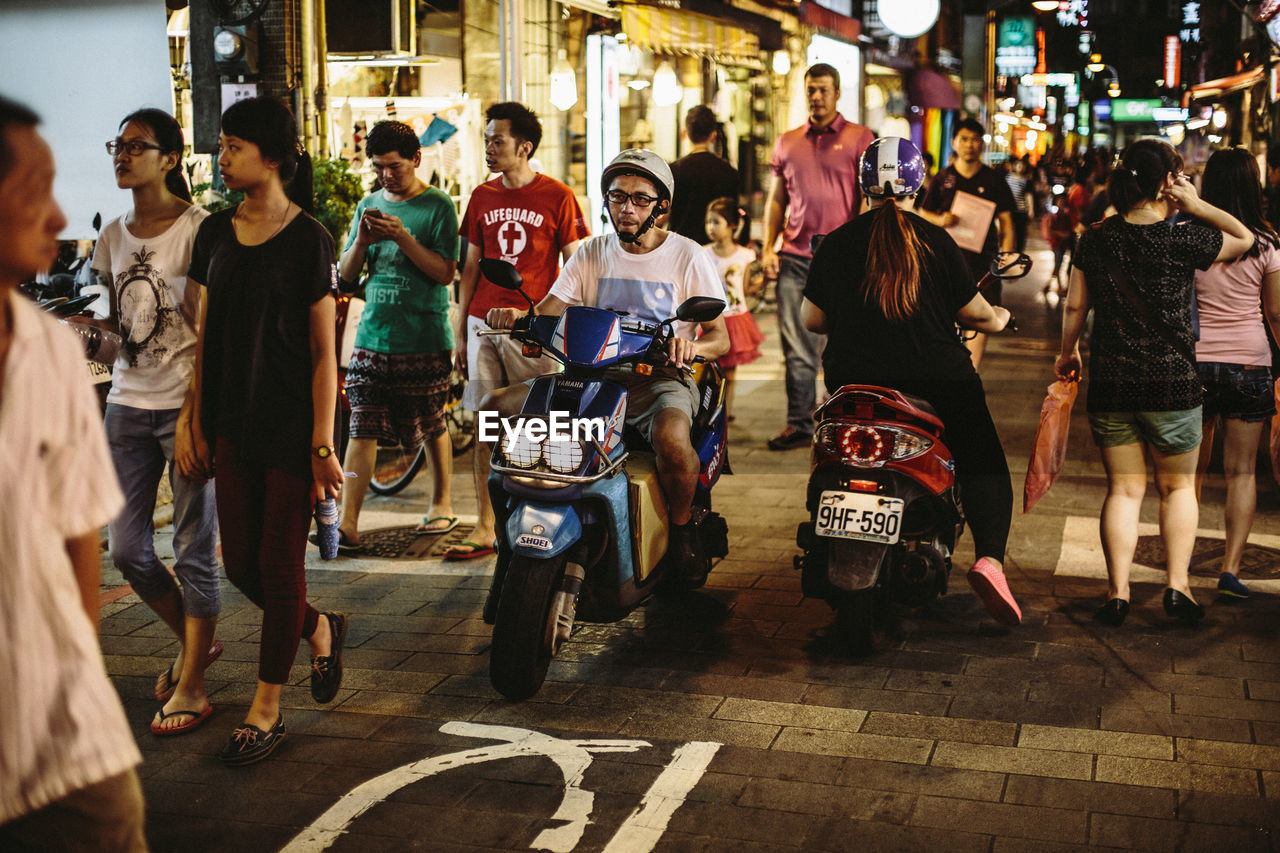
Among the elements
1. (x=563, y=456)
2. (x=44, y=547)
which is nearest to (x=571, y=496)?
(x=563, y=456)

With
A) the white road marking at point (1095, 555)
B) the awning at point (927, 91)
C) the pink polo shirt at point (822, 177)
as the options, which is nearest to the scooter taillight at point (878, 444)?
the white road marking at point (1095, 555)

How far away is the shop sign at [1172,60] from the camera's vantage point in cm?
3059

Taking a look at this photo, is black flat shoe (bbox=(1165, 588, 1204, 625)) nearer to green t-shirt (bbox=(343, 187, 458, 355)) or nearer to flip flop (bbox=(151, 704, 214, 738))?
green t-shirt (bbox=(343, 187, 458, 355))

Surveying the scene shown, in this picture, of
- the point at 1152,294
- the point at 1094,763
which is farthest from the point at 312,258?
the point at 1152,294

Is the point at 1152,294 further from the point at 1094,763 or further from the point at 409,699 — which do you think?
the point at 409,699

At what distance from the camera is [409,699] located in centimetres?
480

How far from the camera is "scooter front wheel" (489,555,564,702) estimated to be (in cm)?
452

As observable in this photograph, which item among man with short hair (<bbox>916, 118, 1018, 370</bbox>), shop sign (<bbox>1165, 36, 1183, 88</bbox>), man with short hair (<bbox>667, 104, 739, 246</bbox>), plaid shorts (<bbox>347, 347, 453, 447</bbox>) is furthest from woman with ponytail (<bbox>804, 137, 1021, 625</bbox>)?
shop sign (<bbox>1165, 36, 1183, 88</bbox>)

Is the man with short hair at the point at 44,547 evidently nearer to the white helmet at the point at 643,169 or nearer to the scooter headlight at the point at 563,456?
the scooter headlight at the point at 563,456

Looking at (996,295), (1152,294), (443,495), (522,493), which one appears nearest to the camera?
(522,493)

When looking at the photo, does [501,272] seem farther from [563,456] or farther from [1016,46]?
[1016,46]

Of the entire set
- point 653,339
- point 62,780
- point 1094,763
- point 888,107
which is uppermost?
point 888,107

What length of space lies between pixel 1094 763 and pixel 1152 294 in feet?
7.20

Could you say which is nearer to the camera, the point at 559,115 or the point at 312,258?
the point at 312,258
